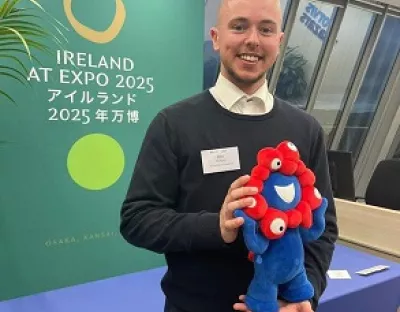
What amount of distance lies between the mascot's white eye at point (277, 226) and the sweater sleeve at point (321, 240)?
271 millimetres

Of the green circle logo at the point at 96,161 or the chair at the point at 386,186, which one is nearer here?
the green circle logo at the point at 96,161

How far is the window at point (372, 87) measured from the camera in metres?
7.40

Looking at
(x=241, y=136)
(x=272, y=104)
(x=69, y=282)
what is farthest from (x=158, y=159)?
(x=69, y=282)

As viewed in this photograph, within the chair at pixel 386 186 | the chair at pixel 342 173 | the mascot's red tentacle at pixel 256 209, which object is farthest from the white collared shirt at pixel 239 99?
the chair at pixel 386 186

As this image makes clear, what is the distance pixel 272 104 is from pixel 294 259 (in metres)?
0.45

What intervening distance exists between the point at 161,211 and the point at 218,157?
0.19 metres

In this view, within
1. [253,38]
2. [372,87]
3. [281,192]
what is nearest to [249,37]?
[253,38]

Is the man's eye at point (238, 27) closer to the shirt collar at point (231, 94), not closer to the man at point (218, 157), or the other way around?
the man at point (218, 157)

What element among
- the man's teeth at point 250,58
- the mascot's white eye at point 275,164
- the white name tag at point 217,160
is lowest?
the white name tag at point 217,160

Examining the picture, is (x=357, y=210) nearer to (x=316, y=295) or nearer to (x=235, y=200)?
(x=316, y=295)

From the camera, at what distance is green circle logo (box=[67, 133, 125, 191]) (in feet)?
7.79

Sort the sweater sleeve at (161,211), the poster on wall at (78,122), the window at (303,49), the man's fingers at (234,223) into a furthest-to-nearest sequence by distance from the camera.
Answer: the window at (303,49) < the poster on wall at (78,122) < the sweater sleeve at (161,211) < the man's fingers at (234,223)

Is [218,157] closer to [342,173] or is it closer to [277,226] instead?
[277,226]

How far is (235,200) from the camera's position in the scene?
0.90 metres
